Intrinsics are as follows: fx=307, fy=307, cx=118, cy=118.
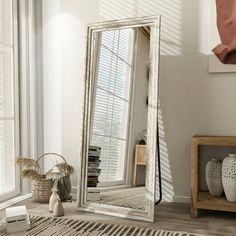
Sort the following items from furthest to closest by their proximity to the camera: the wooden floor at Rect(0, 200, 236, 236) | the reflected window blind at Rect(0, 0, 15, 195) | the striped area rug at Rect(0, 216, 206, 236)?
the reflected window blind at Rect(0, 0, 15, 195)
the wooden floor at Rect(0, 200, 236, 236)
the striped area rug at Rect(0, 216, 206, 236)

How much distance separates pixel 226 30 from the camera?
2.34 metres

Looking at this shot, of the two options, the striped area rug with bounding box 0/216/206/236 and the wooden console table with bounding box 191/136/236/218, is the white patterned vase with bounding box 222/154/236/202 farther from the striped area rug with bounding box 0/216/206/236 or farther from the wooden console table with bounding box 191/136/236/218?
the striped area rug with bounding box 0/216/206/236

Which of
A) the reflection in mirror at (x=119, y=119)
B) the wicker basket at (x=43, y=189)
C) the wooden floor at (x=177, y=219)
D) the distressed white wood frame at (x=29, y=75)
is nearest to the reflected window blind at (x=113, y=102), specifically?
the reflection in mirror at (x=119, y=119)

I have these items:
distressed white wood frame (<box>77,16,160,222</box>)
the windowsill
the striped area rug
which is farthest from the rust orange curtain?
the windowsill

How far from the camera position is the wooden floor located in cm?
Answer: 200

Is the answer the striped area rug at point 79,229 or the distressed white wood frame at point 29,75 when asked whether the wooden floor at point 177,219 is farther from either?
the distressed white wood frame at point 29,75

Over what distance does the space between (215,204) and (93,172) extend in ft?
3.05

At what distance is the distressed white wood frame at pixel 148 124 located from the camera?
7.17ft

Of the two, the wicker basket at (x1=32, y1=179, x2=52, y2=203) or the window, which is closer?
the wicker basket at (x1=32, y1=179, x2=52, y2=203)

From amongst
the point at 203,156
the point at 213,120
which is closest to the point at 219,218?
the point at 203,156

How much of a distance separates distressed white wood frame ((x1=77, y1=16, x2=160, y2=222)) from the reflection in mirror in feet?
0.11

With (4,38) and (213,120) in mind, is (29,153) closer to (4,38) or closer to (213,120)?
(4,38)

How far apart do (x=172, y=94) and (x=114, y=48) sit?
61cm

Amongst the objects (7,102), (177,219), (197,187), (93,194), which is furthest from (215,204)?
(7,102)
